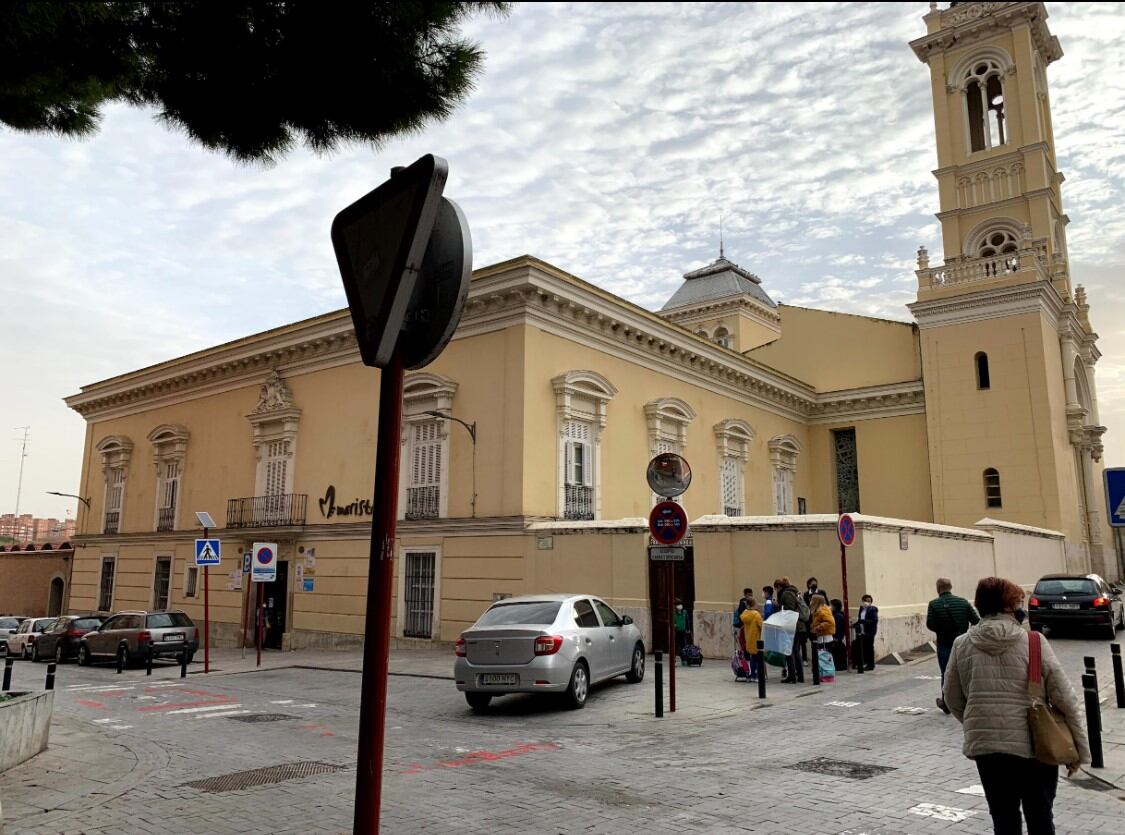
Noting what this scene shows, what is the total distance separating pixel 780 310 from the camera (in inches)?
1426

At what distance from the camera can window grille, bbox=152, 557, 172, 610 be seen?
28.9 metres

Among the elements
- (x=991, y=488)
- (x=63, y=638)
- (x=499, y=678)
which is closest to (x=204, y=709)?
(x=499, y=678)

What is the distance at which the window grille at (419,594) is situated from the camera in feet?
69.2

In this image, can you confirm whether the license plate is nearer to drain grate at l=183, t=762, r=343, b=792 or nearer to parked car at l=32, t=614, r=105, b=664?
drain grate at l=183, t=762, r=343, b=792

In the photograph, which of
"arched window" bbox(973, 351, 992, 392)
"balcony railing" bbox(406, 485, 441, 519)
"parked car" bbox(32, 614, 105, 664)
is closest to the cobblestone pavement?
"balcony railing" bbox(406, 485, 441, 519)

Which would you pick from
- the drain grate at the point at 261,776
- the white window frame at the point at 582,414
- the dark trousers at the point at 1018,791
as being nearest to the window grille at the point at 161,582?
the white window frame at the point at 582,414

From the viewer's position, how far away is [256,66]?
6496 millimetres

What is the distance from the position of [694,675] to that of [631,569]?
11.6 feet

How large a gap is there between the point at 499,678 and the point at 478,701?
0.79m

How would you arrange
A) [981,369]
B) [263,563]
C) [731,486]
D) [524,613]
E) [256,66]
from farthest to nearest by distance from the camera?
[981,369] → [731,486] → [263,563] → [524,613] → [256,66]

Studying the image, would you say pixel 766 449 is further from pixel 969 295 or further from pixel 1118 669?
pixel 1118 669

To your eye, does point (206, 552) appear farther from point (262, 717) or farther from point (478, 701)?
point (478, 701)

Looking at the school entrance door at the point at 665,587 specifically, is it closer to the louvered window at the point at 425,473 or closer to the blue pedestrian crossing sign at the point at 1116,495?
the louvered window at the point at 425,473

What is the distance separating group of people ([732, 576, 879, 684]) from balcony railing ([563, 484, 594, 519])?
593 centimetres
